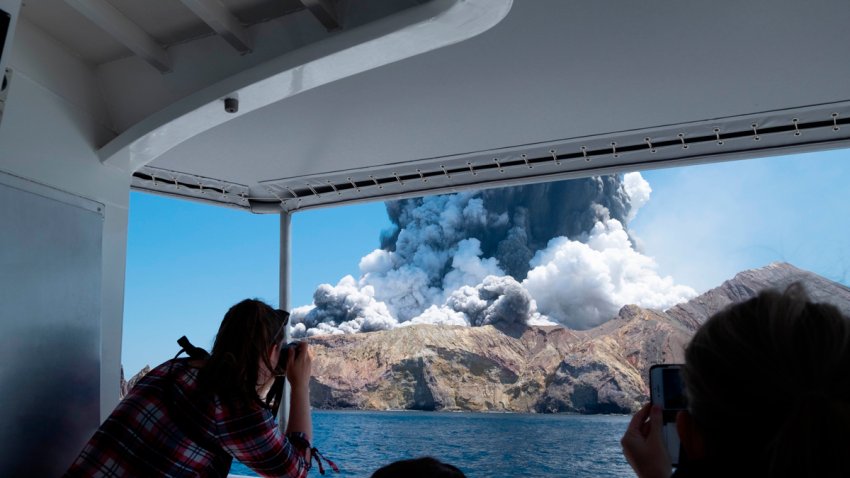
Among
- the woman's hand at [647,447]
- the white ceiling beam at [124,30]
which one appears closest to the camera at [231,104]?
the white ceiling beam at [124,30]

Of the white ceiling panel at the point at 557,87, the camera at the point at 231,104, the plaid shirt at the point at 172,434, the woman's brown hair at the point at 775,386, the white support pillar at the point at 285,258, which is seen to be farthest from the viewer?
the white support pillar at the point at 285,258

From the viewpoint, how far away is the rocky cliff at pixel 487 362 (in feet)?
83.4

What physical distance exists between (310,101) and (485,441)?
990 inches

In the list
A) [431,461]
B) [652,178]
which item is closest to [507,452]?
[652,178]

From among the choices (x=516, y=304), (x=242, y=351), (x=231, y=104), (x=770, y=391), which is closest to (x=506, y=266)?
(x=516, y=304)

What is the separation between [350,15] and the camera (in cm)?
170

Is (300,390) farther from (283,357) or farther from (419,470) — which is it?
(419,470)

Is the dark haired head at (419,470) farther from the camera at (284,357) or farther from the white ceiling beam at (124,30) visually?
the white ceiling beam at (124,30)

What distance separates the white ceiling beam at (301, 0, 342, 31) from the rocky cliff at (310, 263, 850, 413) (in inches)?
955

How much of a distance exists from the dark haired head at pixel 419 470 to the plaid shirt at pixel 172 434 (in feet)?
2.23

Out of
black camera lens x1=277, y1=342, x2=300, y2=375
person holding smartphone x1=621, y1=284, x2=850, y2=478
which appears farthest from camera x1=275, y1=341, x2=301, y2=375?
person holding smartphone x1=621, y1=284, x2=850, y2=478

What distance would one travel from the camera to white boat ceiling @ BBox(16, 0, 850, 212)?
5.94 ft

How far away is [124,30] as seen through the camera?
75.5 inches

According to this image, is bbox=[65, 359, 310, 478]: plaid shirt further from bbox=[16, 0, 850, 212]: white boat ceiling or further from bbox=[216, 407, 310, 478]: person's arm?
bbox=[16, 0, 850, 212]: white boat ceiling
